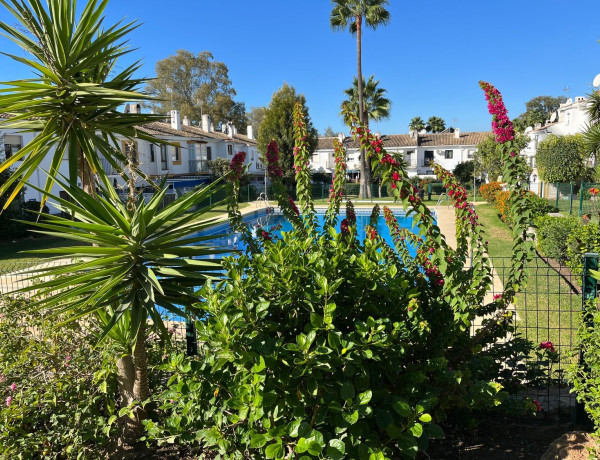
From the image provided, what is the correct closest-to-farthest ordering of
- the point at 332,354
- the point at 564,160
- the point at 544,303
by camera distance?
the point at 332,354, the point at 544,303, the point at 564,160

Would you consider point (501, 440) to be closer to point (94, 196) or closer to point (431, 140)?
point (94, 196)

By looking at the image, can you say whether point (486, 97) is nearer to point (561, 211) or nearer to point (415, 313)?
point (415, 313)

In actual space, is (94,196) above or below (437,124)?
below

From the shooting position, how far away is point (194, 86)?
179 ft

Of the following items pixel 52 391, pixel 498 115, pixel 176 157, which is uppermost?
pixel 176 157

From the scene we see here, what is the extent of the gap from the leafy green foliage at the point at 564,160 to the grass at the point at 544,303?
11.2m

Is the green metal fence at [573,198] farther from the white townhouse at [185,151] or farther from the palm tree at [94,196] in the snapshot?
the white townhouse at [185,151]

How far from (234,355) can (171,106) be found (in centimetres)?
5669

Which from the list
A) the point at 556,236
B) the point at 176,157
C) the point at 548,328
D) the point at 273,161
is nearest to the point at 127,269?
the point at 273,161

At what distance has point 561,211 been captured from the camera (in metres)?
21.5

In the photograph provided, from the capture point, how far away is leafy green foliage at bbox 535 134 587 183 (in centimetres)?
2544

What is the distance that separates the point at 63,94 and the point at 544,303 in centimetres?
807

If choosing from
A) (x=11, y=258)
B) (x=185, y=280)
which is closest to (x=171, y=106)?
(x=11, y=258)

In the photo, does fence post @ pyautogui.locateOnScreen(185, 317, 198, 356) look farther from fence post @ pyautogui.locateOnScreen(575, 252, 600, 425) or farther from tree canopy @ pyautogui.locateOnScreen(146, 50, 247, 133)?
tree canopy @ pyautogui.locateOnScreen(146, 50, 247, 133)
